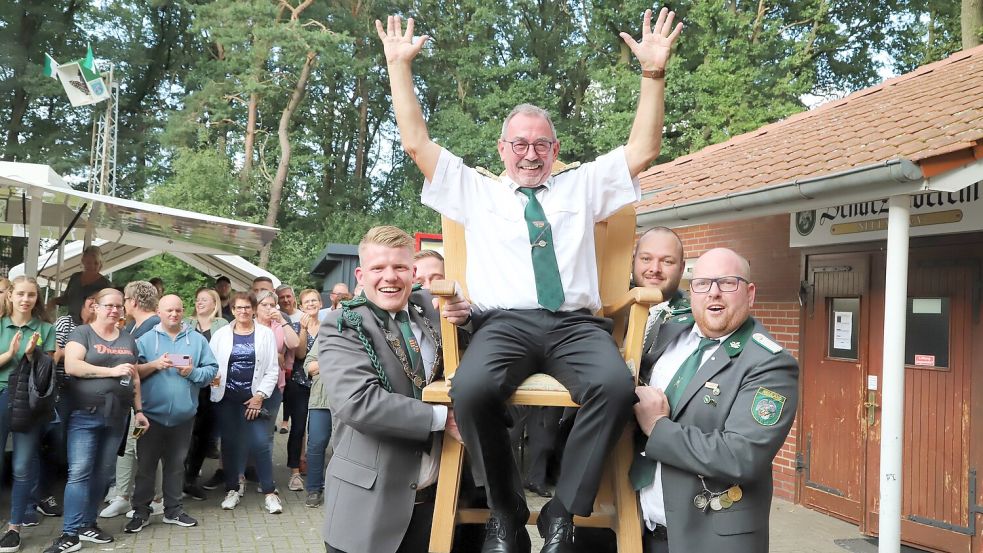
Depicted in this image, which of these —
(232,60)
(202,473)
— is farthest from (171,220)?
(232,60)

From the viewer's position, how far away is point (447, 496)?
278 centimetres

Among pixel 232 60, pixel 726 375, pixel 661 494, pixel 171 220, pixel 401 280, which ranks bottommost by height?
pixel 661 494

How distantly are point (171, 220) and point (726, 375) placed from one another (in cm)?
764

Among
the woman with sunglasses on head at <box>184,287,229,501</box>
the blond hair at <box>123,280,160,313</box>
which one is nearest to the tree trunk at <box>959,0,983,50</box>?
the woman with sunglasses on head at <box>184,287,229,501</box>

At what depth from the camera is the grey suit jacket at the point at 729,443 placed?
2451mm

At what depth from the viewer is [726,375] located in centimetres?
258

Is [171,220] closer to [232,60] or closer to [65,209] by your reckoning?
[65,209]

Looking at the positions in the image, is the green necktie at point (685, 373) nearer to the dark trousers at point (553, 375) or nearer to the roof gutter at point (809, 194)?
the dark trousers at point (553, 375)

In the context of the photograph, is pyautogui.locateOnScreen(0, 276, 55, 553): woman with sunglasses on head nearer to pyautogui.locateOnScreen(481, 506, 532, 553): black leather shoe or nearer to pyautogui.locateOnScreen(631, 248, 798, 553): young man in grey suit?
pyautogui.locateOnScreen(481, 506, 532, 553): black leather shoe

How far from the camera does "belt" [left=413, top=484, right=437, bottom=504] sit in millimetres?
2847

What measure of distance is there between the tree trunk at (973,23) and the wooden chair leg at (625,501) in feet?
44.8

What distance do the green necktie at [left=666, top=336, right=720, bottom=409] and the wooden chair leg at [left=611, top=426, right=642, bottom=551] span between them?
0.19 metres

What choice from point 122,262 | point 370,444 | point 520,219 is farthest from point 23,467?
point 122,262

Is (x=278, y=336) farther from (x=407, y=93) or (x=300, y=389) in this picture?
(x=407, y=93)
